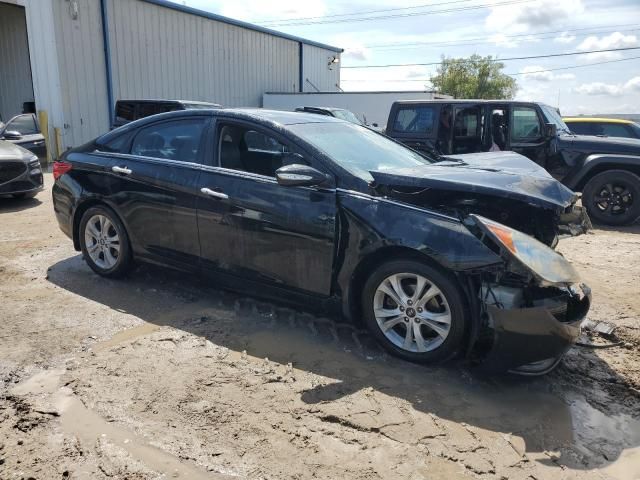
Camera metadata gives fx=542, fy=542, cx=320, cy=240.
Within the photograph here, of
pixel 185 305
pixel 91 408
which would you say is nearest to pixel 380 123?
pixel 185 305

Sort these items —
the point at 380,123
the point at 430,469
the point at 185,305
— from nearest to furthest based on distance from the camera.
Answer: the point at 430,469 < the point at 185,305 < the point at 380,123

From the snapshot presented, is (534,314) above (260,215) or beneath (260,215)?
beneath

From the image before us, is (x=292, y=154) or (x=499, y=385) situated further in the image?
(x=292, y=154)

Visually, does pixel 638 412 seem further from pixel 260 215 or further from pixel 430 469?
pixel 260 215

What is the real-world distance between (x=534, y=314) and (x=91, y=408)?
8.31ft

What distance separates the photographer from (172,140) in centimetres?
461

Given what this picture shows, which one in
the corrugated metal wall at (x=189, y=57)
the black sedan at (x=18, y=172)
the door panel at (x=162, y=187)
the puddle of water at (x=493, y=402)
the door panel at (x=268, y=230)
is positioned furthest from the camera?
the corrugated metal wall at (x=189, y=57)

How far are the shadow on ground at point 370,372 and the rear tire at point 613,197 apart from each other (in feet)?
18.2

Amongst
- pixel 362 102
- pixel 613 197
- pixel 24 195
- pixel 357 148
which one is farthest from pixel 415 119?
pixel 362 102

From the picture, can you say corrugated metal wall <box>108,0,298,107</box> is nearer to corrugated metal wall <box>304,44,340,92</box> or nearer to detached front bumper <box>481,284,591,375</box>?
corrugated metal wall <box>304,44,340,92</box>

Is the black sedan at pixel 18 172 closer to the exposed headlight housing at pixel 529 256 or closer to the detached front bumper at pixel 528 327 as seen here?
the exposed headlight housing at pixel 529 256

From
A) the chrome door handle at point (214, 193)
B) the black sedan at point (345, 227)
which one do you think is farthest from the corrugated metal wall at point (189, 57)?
the chrome door handle at point (214, 193)

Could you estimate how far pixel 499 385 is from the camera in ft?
11.0

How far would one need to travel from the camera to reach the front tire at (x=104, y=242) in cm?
488
